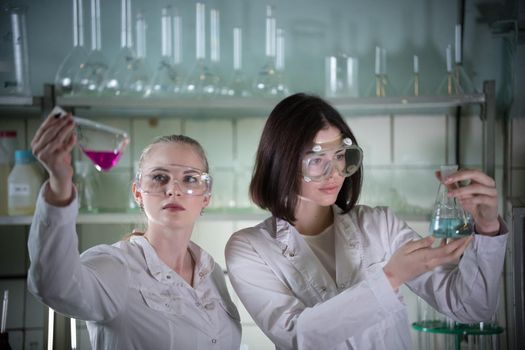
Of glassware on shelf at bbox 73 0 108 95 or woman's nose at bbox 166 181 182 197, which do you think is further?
glassware on shelf at bbox 73 0 108 95

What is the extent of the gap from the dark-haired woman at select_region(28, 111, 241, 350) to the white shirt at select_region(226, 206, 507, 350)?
0.10 meters

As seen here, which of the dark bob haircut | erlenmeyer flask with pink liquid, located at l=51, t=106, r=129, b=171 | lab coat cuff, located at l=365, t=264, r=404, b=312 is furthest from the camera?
the dark bob haircut

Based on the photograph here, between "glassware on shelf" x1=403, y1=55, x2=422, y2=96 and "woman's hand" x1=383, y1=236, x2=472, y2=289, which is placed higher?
"glassware on shelf" x1=403, y1=55, x2=422, y2=96

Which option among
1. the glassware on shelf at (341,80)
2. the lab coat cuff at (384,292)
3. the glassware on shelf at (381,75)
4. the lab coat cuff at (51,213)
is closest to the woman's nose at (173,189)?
the lab coat cuff at (51,213)

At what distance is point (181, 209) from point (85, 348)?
1.52 m

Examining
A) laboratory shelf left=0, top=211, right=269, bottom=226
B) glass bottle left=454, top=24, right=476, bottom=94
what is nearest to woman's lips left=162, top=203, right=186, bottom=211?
laboratory shelf left=0, top=211, right=269, bottom=226

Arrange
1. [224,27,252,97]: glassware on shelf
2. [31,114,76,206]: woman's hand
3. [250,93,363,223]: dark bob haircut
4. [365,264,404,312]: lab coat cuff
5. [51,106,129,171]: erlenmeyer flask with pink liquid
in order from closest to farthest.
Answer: [31,114,76,206]: woman's hand, [51,106,129,171]: erlenmeyer flask with pink liquid, [365,264,404,312]: lab coat cuff, [250,93,363,223]: dark bob haircut, [224,27,252,97]: glassware on shelf

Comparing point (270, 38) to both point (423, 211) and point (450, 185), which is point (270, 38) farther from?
point (450, 185)

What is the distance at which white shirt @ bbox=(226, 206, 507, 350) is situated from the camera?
147cm

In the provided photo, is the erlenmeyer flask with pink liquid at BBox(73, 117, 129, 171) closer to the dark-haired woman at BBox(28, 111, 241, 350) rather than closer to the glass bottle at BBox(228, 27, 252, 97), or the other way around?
the dark-haired woman at BBox(28, 111, 241, 350)

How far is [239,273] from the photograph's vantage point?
5.36 ft

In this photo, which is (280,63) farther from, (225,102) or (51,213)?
(51,213)

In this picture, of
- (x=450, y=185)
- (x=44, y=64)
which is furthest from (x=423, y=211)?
(x=44, y=64)

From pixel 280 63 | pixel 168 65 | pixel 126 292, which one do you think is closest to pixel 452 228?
pixel 126 292
